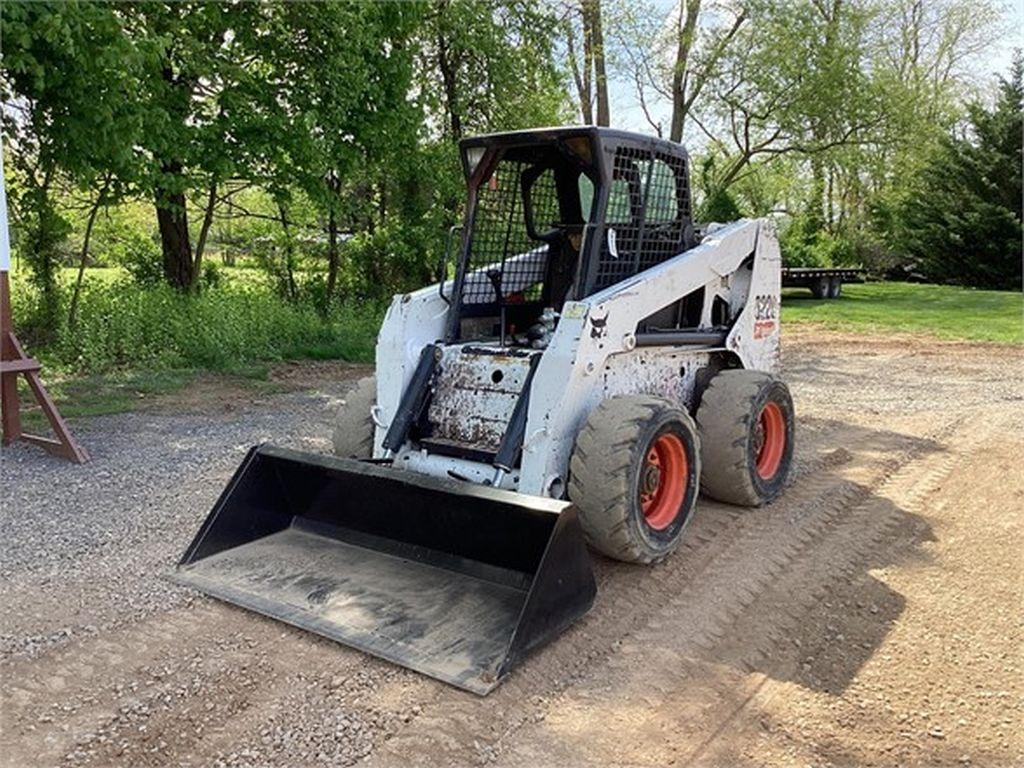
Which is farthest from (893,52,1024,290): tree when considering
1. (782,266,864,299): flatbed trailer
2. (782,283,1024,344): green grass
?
(782,266,864,299): flatbed trailer

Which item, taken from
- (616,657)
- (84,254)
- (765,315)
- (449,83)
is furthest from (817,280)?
(616,657)

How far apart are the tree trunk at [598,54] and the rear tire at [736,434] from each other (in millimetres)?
15372

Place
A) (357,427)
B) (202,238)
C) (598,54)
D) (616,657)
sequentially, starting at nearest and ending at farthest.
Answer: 1. (616,657)
2. (357,427)
3. (202,238)
4. (598,54)

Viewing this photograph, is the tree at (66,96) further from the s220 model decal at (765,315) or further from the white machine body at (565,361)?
the s220 model decal at (765,315)

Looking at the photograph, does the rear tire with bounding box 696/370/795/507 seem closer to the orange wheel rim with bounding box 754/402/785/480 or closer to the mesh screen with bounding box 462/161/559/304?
the orange wheel rim with bounding box 754/402/785/480

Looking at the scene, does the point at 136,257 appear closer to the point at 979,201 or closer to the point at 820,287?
the point at 820,287

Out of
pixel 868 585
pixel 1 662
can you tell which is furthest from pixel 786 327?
pixel 1 662

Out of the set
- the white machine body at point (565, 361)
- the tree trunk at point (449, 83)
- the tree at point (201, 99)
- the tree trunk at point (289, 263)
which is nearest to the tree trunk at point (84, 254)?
the tree at point (201, 99)

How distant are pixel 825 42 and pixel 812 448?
1685cm

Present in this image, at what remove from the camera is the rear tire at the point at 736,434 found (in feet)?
15.4

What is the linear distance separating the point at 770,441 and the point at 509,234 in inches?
81.9

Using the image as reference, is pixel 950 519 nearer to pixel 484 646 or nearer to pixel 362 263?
pixel 484 646

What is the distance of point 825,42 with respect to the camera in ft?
65.4

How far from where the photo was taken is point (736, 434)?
4660 millimetres
